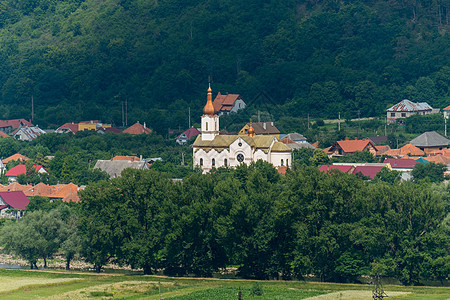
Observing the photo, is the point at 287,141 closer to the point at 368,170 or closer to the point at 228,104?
the point at 368,170

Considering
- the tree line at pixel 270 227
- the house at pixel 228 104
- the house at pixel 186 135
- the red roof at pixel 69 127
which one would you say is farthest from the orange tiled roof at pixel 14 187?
the house at pixel 228 104

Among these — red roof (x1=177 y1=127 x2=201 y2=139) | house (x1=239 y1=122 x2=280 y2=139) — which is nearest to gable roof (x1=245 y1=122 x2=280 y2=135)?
house (x1=239 y1=122 x2=280 y2=139)

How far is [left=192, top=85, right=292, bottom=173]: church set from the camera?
3885 inches

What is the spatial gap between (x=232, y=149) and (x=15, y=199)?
2502 centimetres

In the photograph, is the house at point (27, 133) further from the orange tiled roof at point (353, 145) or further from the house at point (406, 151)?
the house at point (406, 151)

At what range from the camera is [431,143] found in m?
119

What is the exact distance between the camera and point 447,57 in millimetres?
177125

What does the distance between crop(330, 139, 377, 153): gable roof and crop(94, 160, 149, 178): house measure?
26.5 metres

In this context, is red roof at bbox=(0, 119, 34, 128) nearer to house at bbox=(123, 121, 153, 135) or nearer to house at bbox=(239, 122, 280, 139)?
house at bbox=(123, 121, 153, 135)

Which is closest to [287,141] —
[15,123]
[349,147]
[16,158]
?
[349,147]

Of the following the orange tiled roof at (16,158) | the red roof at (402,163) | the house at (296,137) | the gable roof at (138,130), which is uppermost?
the gable roof at (138,130)

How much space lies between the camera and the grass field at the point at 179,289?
53.5 meters

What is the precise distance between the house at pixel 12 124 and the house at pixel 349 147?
6593 cm

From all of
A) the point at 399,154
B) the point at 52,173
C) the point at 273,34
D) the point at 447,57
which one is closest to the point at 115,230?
the point at 52,173
